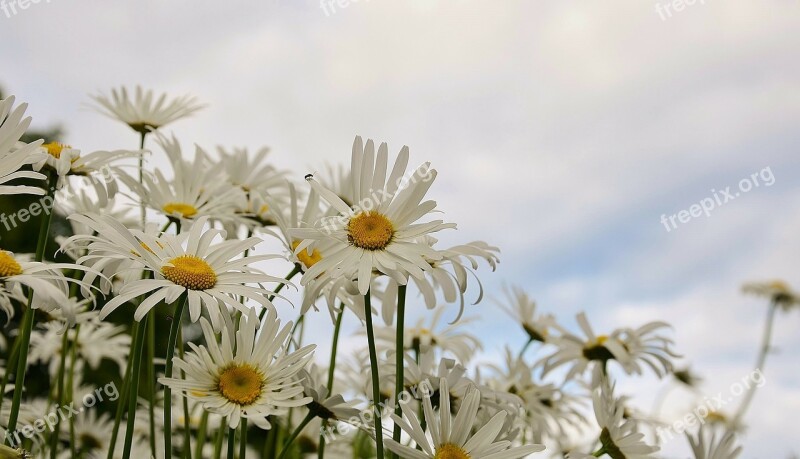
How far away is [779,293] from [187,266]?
3.82 meters

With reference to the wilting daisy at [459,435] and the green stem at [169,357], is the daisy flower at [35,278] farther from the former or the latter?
the wilting daisy at [459,435]

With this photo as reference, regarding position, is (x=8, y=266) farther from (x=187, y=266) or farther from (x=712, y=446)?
(x=712, y=446)

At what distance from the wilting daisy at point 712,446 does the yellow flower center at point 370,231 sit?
0.59 meters

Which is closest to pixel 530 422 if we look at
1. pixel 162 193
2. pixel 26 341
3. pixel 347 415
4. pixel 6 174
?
pixel 347 415

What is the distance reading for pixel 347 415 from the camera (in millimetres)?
1089

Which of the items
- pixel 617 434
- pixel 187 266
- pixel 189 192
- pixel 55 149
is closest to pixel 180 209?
pixel 189 192

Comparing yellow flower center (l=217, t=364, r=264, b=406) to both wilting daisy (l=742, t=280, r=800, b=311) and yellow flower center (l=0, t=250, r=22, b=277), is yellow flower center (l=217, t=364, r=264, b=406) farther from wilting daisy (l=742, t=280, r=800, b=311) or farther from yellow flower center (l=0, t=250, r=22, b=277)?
wilting daisy (l=742, t=280, r=800, b=311)

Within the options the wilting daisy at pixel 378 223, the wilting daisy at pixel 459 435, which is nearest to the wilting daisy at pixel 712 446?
the wilting daisy at pixel 459 435

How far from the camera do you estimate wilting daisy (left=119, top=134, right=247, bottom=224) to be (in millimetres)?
1380

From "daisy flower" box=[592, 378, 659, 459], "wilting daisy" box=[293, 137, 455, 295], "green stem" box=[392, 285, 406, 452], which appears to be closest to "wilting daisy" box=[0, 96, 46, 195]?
"wilting daisy" box=[293, 137, 455, 295]

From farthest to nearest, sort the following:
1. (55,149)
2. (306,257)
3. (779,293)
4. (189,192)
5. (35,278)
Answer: (779,293)
(189,192)
(55,149)
(306,257)
(35,278)

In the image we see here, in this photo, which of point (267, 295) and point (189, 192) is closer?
point (267, 295)

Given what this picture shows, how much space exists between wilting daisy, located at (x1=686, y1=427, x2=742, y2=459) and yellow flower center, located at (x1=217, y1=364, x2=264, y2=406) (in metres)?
0.67

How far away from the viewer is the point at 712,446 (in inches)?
49.2
